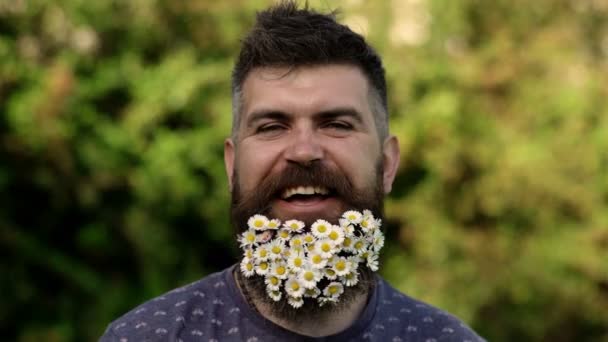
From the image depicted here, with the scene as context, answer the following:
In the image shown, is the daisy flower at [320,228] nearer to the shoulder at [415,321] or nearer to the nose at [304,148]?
the nose at [304,148]

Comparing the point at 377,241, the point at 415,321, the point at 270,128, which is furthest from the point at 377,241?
the point at 270,128

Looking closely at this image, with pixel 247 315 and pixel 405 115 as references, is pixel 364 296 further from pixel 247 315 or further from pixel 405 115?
pixel 405 115

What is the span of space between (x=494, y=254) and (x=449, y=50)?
6.35 ft

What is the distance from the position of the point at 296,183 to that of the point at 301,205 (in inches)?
3.3

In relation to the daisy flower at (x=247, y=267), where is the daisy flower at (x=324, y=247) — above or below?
above

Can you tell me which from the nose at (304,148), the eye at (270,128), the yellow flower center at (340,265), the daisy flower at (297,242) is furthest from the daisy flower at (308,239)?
the eye at (270,128)

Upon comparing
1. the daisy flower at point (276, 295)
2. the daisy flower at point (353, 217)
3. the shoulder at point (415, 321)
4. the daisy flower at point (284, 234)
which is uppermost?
the daisy flower at point (353, 217)

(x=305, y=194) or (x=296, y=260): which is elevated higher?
(x=305, y=194)

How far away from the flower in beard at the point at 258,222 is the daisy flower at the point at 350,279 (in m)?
0.30

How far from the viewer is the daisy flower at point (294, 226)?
8.79 feet

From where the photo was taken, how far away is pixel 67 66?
21.6 ft

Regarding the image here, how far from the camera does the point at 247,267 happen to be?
276 cm

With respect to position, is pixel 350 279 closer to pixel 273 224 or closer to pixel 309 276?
pixel 309 276

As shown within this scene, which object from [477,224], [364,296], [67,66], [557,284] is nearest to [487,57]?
[477,224]
